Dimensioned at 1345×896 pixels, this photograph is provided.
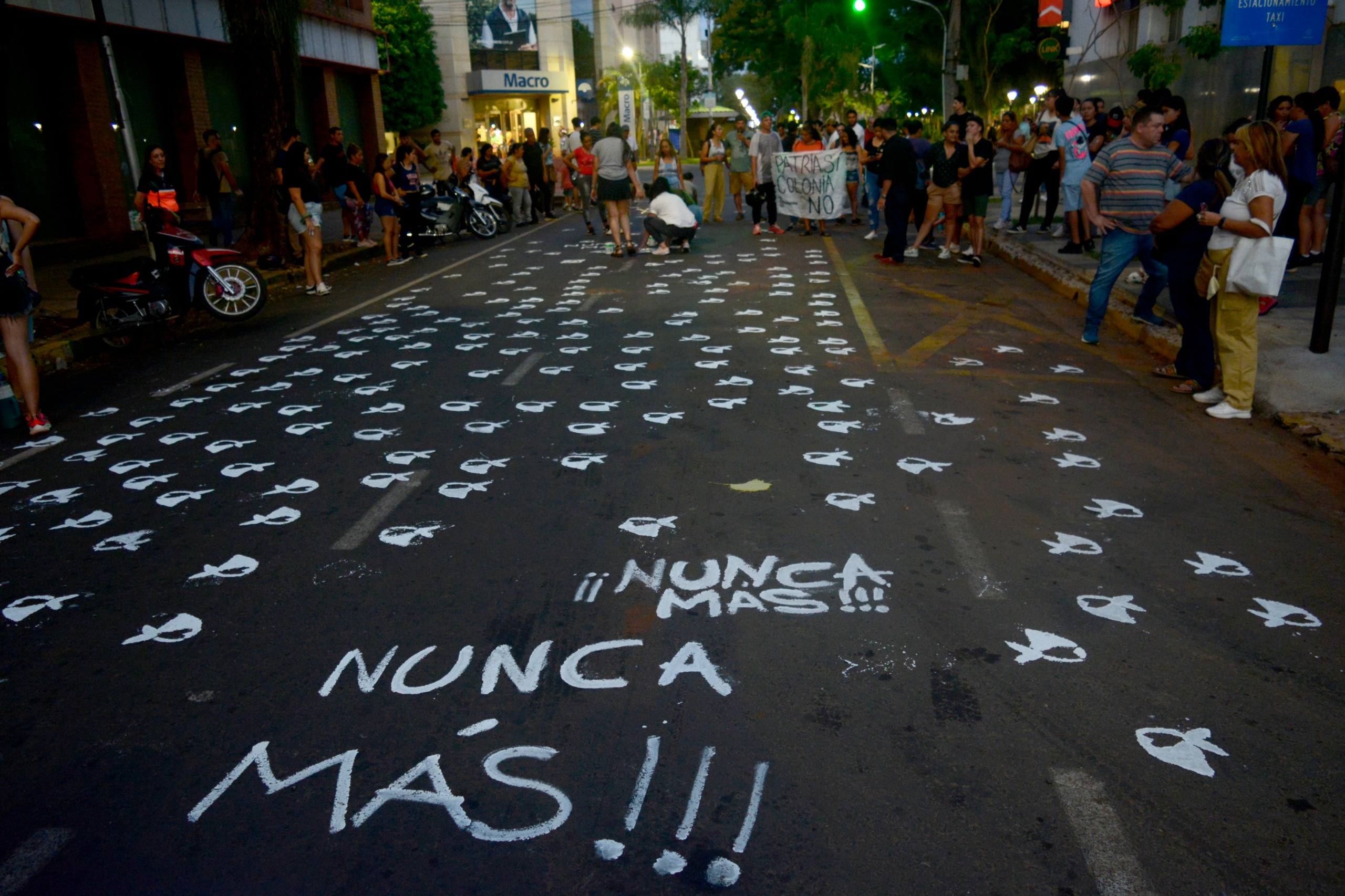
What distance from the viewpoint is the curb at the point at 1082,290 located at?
8.18 m

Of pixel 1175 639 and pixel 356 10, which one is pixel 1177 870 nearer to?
pixel 1175 639

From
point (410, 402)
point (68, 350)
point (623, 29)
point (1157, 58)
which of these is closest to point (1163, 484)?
point (410, 402)

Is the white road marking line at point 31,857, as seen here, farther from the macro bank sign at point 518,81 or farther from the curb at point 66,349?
the macro bank sign at point 518,81

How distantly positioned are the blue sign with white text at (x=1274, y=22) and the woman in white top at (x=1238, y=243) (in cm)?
259

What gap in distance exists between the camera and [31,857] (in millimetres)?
2594

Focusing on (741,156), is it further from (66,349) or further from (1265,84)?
(66,349)

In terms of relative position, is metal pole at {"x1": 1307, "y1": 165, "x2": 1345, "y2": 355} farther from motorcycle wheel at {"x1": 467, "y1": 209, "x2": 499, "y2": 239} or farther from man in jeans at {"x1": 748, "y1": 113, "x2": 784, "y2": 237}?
motorcycle wheel at {"x1": 467, "y1": 209, "x2": 499, "y2": 239}

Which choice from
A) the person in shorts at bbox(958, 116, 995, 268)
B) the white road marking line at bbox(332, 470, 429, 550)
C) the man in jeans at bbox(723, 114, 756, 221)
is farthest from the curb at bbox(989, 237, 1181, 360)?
the white road marking line at bbox(332, 470, 429, 550)

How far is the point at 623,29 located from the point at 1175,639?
Result: 105186 mm

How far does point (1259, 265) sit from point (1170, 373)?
1499 mm

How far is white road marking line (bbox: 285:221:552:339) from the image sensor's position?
10211mm

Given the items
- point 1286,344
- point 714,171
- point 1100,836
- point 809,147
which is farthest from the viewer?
point 714,171

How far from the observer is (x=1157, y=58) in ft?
65.0

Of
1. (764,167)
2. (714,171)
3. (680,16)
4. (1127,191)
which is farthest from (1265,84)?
(680,16)
